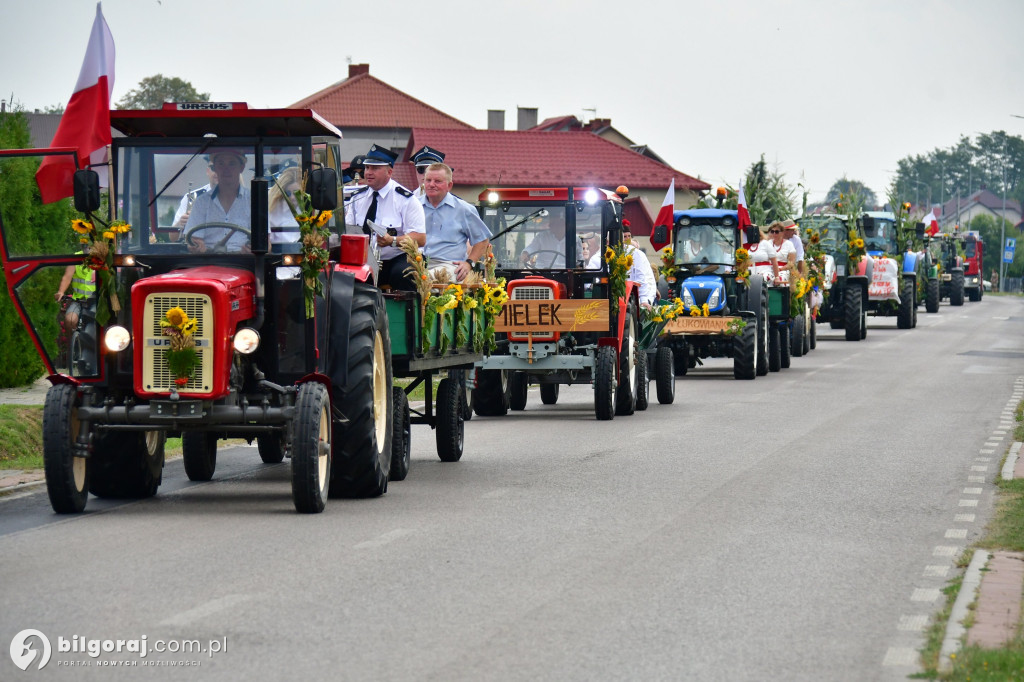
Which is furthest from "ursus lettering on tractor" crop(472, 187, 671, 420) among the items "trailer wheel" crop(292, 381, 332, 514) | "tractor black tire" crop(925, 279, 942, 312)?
"tractor black tire" crop(925, 279, 942, 312)

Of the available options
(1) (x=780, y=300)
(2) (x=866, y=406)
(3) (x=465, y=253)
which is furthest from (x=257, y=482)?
(1) (x=780, y=300)

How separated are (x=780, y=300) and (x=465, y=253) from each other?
1443cm

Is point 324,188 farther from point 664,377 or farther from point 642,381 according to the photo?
point 664,377

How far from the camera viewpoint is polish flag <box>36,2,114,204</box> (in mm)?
12039

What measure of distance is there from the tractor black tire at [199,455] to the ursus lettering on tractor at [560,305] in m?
6.27

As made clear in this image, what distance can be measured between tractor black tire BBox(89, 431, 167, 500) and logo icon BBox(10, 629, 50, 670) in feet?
14.1

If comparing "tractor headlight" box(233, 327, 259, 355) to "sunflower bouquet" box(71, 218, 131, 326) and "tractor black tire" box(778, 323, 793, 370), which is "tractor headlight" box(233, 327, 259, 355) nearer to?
"sunflower bouquet" box(71, 218, 131, 326)

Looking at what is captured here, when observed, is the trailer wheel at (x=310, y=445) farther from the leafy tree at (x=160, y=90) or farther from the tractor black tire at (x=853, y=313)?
the leafy tree at (x=160, y=90)

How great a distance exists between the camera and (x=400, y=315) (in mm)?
12852

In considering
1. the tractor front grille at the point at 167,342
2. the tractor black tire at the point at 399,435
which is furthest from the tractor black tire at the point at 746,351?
the tractor front grille at the point at 167,342

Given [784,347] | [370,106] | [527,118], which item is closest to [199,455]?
[784,347]

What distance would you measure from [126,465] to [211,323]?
1700 millimetres

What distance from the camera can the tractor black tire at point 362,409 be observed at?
37.5 feet

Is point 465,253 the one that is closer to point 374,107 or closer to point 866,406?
point 866,406
